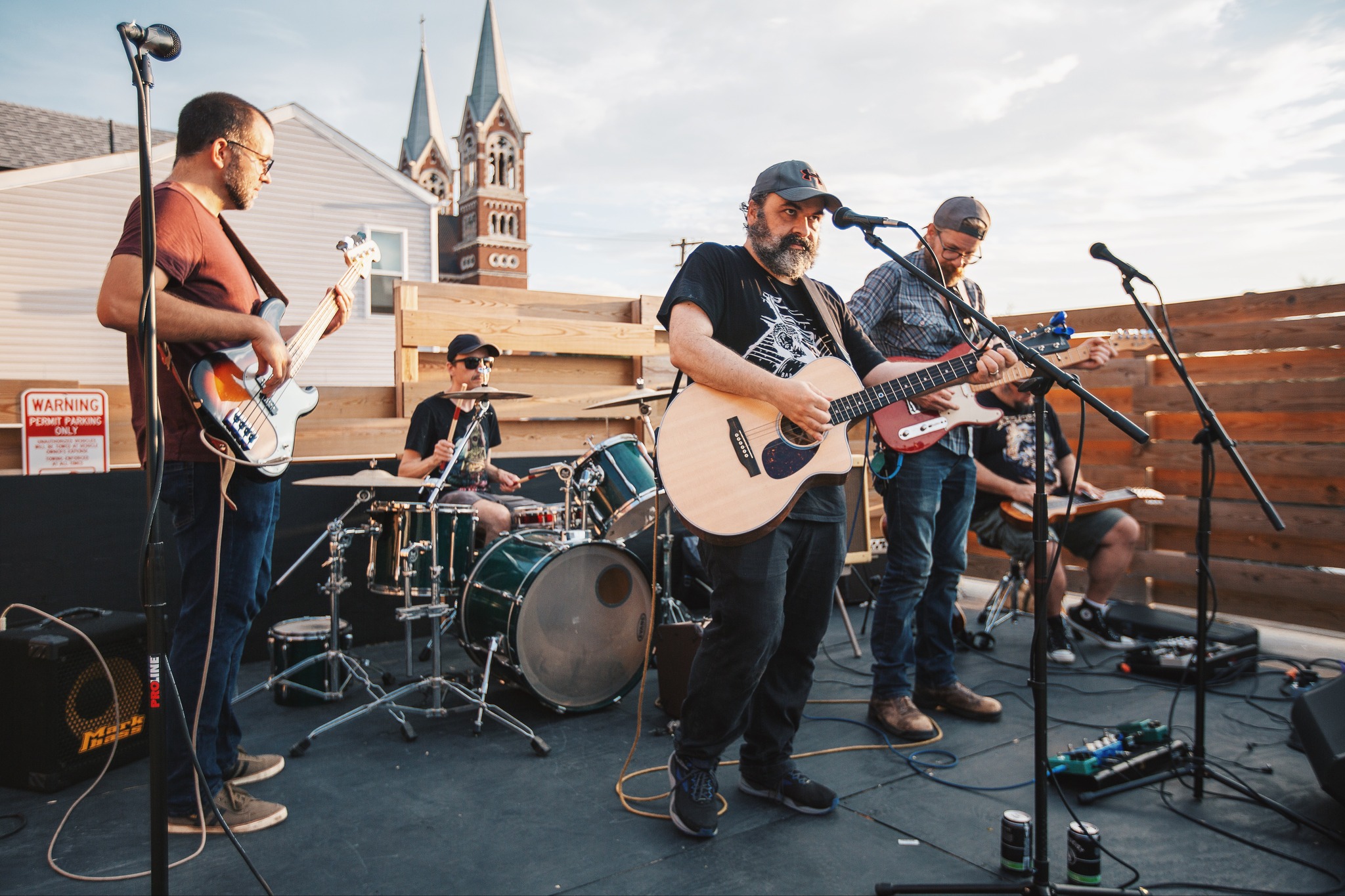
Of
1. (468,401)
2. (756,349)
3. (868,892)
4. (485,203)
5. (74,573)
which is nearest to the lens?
(868,892)

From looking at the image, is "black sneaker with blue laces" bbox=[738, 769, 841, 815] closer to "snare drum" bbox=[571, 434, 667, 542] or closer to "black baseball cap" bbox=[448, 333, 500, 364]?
"snare drum" bbox=[571, 434, 667, 542]

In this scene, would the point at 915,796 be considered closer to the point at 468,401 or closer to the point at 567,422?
the point at 468,401

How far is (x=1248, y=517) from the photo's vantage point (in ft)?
18.1

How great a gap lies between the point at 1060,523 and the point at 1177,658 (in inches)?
48.5

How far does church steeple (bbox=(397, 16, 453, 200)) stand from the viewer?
177 feet

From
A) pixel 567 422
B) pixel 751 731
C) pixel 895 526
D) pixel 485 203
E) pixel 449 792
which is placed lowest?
pixel 449 792

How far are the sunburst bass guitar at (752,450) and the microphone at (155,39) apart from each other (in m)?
1.54

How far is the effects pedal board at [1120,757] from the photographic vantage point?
10.0ft

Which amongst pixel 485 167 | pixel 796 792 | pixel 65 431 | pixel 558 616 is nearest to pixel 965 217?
pixel 796 792

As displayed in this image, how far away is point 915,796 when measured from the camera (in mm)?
3020

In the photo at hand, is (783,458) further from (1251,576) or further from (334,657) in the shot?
(1251,576)

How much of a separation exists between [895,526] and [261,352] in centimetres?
260

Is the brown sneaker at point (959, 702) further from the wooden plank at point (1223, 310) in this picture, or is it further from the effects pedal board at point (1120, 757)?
the wooden plank at point (1223, 310)

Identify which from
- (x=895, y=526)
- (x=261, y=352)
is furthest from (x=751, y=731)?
(x=261, y=352)
